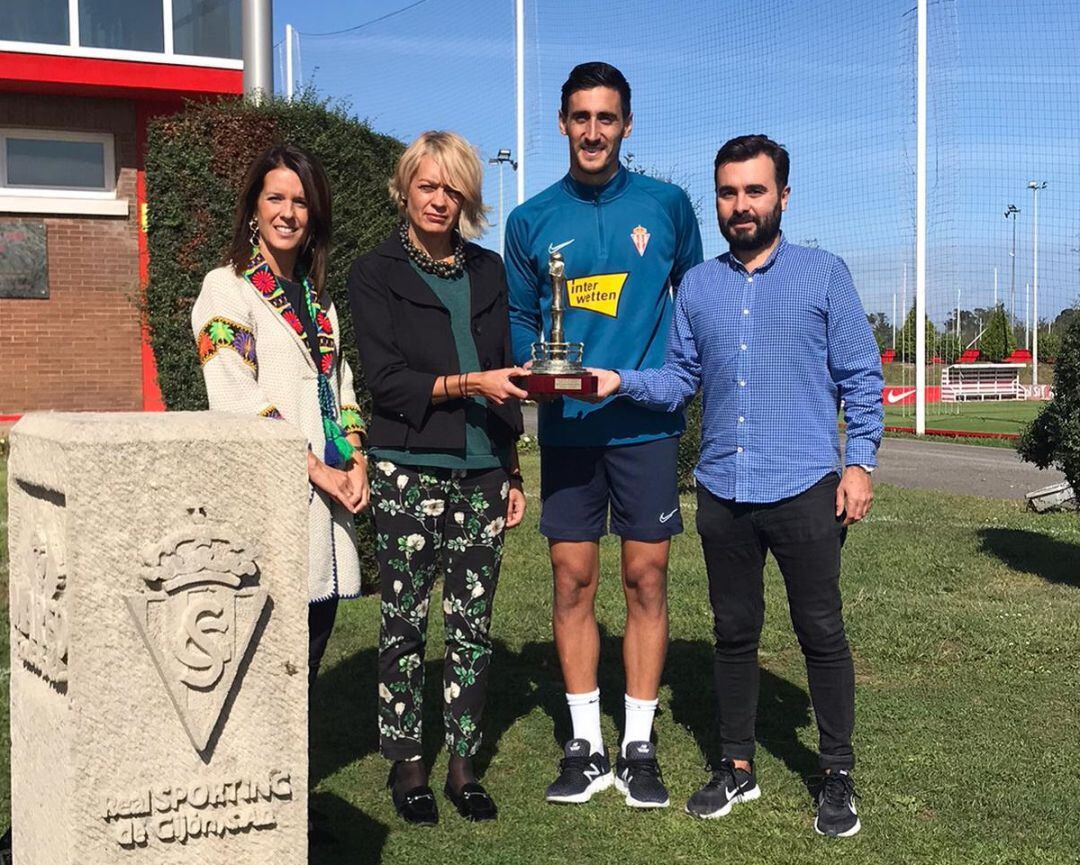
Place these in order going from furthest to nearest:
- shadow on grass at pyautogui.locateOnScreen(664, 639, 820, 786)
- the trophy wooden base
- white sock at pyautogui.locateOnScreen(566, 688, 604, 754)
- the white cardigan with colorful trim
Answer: shadow on grass at pyautogui.locateOnScreen(664, 639, 820, 786)
white sock at pyautogui.locateOnScreen(566, 688, 604, 754)
the trophy wooden base
the white cardigan with colorful trim

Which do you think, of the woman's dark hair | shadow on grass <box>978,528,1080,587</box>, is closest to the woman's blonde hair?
the woman's dark hair

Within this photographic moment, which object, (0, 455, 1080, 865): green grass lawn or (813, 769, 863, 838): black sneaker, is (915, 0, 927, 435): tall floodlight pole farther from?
(813, 769, 863, 838): black sneaker

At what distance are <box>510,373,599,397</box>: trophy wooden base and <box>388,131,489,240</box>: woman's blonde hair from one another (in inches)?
27.0

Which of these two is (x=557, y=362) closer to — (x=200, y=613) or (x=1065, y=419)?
(x=200, y=613)

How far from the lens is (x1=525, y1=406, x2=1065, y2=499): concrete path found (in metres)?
14.1

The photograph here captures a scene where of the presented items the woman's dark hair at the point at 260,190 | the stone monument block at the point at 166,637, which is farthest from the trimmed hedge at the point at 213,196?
the stone monument block at the point at 166,637

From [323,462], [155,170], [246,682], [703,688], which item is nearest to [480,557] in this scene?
[323,462]

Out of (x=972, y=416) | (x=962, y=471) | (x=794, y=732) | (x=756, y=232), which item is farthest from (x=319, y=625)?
(x=972, y=416)

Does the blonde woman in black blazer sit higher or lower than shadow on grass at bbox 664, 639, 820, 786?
higher

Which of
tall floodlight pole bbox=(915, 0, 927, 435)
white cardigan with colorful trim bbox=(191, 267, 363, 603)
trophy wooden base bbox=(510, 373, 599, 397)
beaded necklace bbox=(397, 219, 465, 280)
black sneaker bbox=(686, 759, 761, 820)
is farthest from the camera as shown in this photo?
tall floodlight pole bbox=(915, 0, 927, 435)

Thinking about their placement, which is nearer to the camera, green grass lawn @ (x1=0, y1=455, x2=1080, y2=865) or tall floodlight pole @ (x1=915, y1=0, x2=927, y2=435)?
green grass lawn @ (x1=0, y1=455, x2=1080, y2=865)

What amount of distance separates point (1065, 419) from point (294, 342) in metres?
5.83

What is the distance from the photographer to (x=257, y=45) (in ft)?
31.5

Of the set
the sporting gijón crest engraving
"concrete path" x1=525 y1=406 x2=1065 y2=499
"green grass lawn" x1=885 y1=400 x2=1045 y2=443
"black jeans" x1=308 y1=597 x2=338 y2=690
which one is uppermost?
the sporting gijón crest engraving
